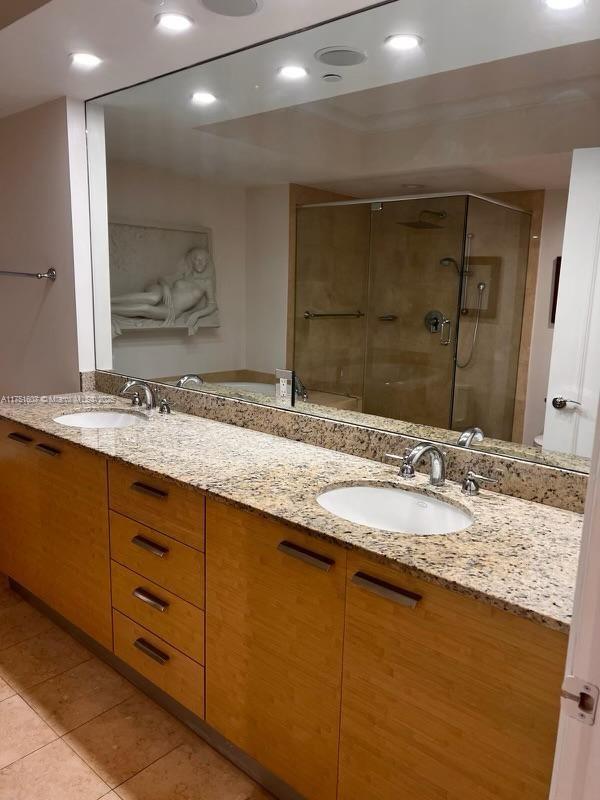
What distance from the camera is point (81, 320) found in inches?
116

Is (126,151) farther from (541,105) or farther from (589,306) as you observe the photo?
(589,306)

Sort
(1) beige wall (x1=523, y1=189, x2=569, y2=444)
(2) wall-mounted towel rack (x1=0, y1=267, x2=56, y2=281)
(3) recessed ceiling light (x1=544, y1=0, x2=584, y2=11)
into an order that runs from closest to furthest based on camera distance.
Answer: (3) recessed ceiling light (x1=544, y1=0, x2=584, y2=11), (1) beige wall (x1=523, y1=189, x2=569, y2=444), (2) wall-mounted towel rack (x1=0, y1=267, x2=56, y2=281)

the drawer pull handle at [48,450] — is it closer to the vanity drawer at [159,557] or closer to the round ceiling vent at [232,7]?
the vanity drawer at [159,557]

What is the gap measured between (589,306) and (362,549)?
887mm

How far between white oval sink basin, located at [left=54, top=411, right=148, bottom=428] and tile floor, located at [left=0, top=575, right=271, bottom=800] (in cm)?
91

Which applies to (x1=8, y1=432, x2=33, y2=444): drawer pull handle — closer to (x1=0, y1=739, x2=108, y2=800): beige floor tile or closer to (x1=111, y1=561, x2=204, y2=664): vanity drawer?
(x1=111, y1=561, x2=204, y2=664): vanity drawer

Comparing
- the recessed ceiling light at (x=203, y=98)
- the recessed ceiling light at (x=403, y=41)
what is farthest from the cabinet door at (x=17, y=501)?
the recessed ceiling light at (x=403, y=41)

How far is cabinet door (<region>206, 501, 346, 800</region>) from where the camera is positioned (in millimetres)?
1406

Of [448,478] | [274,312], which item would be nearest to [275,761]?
[448,478]

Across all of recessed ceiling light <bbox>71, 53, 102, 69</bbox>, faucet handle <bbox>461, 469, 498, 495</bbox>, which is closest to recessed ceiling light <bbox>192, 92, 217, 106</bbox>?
recessed ceiling light <bbox>71, 53, 102, 69</bbox>

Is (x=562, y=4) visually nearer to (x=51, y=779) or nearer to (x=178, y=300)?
(x=178, y=300)

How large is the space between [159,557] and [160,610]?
0.17 m

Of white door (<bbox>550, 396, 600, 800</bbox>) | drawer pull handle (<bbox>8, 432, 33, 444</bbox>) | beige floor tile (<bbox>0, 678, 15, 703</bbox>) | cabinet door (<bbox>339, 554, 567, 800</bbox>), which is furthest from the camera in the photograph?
drawer pull handle (<bbox>8, 432, 33, 444</bbox>)

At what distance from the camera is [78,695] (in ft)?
6.92
